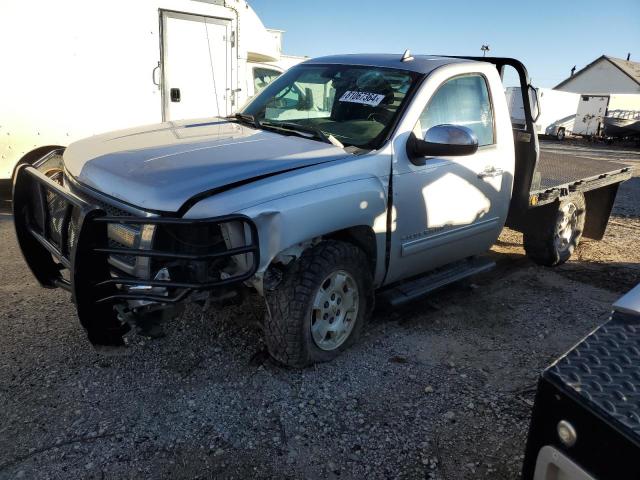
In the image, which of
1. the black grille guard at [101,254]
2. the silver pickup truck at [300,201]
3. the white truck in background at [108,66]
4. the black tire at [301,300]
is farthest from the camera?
the white truck in background at [108,66]

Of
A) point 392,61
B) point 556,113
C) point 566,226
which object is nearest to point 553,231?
point 566,226

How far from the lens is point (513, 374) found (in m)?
3.39

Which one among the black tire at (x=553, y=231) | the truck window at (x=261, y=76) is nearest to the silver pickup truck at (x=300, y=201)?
the black tire at (x=553, y=231)

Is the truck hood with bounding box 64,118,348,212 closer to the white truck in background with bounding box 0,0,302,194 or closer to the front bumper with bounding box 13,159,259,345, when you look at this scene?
the front bumper with bounding box 13,159,259,345

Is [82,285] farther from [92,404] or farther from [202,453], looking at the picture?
[202,453]

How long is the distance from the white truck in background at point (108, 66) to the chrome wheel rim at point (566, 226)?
16.4 ft

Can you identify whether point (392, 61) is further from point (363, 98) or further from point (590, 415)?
point (590, 415)

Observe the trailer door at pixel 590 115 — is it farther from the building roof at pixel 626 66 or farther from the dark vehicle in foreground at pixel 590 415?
the dark vehicle in foreground at pixel 590 415

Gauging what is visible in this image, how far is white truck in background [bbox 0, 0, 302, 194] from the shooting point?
6.13 m

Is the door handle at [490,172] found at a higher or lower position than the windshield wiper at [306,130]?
lower

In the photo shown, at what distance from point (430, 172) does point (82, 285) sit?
7.45 ft

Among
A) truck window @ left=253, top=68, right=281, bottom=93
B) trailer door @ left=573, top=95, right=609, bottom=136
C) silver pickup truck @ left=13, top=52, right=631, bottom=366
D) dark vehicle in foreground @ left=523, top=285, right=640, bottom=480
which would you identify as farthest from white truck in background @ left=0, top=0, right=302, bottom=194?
trailer door @ left=573, top=95, right=609, bottom=136

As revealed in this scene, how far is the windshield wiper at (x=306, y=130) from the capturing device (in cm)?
337

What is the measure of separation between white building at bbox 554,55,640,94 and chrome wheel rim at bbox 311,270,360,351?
50.7 metres
